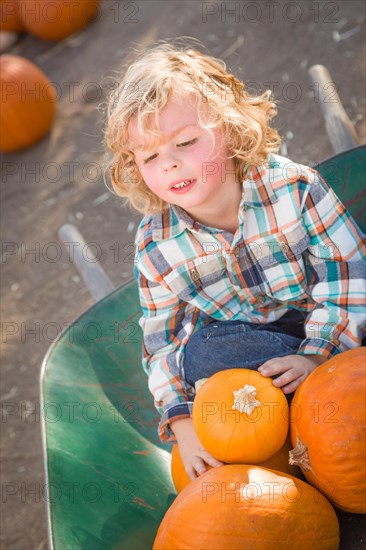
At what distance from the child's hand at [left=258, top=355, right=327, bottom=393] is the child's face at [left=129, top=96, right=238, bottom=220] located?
420 millimetres

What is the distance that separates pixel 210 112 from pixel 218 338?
1.82ft

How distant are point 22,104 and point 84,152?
472 millimetres

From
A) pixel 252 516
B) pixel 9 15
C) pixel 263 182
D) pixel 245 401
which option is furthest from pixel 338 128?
pixel 9 15

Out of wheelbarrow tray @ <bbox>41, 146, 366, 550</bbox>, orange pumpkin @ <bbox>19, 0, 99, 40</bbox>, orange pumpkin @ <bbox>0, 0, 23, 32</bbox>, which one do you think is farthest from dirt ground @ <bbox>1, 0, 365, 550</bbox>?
wheelbarrow tray @ <bbox>41, 146, 366, 550</bbox>

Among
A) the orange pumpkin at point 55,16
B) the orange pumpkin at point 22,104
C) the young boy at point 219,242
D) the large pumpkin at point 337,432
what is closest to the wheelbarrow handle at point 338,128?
the young boy at point 219,242

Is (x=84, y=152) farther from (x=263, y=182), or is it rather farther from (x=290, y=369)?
(x=290, y=369)

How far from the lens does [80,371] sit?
2.00 m

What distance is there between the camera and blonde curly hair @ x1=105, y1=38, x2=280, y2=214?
1687mm

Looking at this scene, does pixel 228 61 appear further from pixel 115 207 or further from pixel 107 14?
pixel 107 14

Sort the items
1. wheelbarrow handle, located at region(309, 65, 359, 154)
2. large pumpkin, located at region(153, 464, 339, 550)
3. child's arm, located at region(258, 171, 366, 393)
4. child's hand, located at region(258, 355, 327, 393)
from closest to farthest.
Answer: large pumpkin, located at region(153, 464, 339, 550), child's hand, located at region(258, 355, 327, 393), child's arm, located at region(258, 171, 366, 393), wheelbarrow handle, located at region(309, 65, 359, 154)

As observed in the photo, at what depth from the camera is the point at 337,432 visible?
1.39 m

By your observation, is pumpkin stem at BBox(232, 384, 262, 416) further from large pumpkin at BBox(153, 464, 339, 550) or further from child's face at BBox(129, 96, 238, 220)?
child's face at BBox(129, 96, 238, 220)

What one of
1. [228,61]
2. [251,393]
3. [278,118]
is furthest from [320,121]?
[251,393]

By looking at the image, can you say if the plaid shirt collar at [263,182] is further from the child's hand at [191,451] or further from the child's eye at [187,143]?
the child's hand at [191,451]
